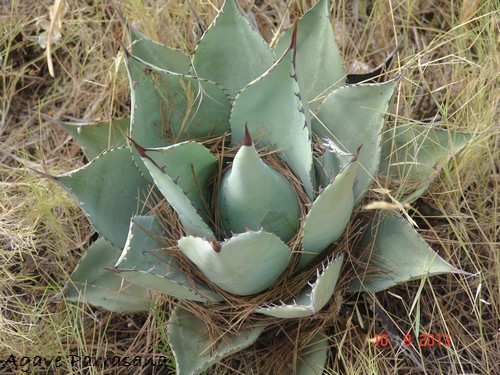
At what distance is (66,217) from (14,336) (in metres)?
0.32

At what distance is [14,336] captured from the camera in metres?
1.56

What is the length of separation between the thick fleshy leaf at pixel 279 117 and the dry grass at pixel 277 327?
0.25 metres

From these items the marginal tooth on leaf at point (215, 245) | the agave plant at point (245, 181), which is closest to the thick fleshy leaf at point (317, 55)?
the agave plant at point (245, 181)

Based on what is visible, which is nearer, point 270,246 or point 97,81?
point 270,246

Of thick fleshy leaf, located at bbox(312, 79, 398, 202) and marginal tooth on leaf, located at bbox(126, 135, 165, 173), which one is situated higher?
marginal tooth on leaf, located at bbox(126, 135, 165, 173)

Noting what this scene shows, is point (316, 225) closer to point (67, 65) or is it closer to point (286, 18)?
point (286, 18)

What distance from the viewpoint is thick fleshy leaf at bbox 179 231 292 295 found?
44.9 inches

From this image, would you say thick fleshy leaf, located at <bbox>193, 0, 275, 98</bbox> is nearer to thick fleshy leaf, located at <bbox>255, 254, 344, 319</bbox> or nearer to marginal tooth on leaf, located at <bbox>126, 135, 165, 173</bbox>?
marginal tooth on leaf, located at <bbox>126, 135, 165, 173</bbox>

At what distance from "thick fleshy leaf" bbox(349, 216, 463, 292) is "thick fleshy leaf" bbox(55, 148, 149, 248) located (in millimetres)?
486

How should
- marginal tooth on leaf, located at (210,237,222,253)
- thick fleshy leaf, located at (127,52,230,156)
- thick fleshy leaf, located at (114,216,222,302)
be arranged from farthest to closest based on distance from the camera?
thick fleshy leaf, located at (127,52,230,156)
thick fleshy leaf, located at (114,216,222,302)
marginal tooth on leaf, located at (210,237,222,253)

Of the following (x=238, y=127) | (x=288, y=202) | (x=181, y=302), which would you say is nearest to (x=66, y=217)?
(x=181, y=302)

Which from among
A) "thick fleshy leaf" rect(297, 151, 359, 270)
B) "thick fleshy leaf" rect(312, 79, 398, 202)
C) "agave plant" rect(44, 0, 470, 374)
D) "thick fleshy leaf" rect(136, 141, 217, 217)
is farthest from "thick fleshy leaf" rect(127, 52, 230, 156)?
"thick fleshy leaf" rect(297, 151, 359, 270)

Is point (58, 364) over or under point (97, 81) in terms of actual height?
under

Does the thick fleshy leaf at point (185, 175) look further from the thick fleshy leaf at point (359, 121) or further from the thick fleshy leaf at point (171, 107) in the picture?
the thick fleshy leaf at point (359, 121)
